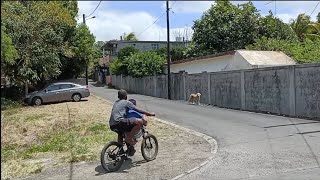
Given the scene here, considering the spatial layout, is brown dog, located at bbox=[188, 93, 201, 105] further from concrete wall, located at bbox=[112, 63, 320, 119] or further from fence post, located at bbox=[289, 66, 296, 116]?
fence post, located at bbox=[289, 66, 296, 116]

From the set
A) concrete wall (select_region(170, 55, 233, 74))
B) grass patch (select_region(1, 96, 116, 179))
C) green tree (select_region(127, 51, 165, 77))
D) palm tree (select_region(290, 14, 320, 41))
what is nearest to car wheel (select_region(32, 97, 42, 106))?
grass patch (select_region(1, 96, 116, 179))

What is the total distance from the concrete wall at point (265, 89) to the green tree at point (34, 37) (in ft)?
30.8

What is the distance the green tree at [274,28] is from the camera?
37.6 metres

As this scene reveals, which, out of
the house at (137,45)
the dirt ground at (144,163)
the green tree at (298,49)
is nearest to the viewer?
the dirt ground at (144,163)

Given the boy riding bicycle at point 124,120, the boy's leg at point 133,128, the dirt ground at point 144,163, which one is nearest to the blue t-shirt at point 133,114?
the boy riding bicycle at point 124,120

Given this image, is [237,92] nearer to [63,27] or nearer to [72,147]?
[72,147]

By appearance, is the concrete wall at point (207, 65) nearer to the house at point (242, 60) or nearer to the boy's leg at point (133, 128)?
the house at point (242, 60)

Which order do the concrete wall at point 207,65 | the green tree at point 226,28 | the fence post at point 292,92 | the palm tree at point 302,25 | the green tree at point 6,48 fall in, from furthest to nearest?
the palm tree at point 302,25 < the green tree at point 226,28 < the concrete wall at point 207,65 < the fence post at point 292,92 < the green tree at point 6,48

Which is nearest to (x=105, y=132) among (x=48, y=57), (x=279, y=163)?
(x=279, y=163)

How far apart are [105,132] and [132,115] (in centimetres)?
585

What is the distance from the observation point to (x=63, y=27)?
3156cm

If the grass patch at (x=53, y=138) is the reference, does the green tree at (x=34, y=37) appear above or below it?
above

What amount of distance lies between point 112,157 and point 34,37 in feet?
66.8

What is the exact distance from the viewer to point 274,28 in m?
38.1
